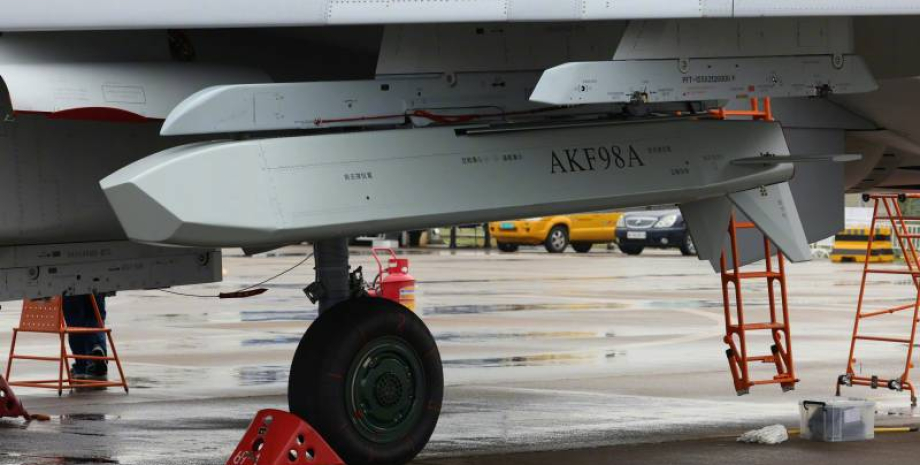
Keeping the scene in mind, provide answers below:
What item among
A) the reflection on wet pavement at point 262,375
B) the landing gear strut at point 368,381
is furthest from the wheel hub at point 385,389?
the reflection on wet pavement at point 262,375

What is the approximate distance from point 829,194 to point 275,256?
94.4ft

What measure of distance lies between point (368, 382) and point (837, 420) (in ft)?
10.9

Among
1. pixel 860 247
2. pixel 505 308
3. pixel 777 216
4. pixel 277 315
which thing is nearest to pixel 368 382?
pixel 777 216

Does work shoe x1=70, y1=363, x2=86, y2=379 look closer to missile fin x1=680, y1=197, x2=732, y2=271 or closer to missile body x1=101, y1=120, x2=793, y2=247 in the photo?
missile fin x1=680, y1=197, x2=732, y2=271

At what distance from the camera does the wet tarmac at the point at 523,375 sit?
10.3m

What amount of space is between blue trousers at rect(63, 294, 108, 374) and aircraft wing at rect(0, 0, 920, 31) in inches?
291

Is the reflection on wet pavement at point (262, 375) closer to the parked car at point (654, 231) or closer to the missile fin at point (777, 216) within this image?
the missile fin at point (777, 216)

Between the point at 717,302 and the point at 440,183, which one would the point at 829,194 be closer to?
the point at 440,183

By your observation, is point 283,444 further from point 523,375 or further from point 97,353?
point 97,353

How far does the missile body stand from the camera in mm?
7656

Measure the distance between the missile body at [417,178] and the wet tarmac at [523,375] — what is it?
1771mm

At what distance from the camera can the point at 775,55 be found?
28.9 feet

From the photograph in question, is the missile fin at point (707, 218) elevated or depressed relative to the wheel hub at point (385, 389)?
elevated

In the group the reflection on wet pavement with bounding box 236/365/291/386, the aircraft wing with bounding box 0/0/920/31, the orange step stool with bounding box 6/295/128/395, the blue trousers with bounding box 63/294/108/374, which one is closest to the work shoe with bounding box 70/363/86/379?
the blue trousers with bounding box 63/294/108/374
